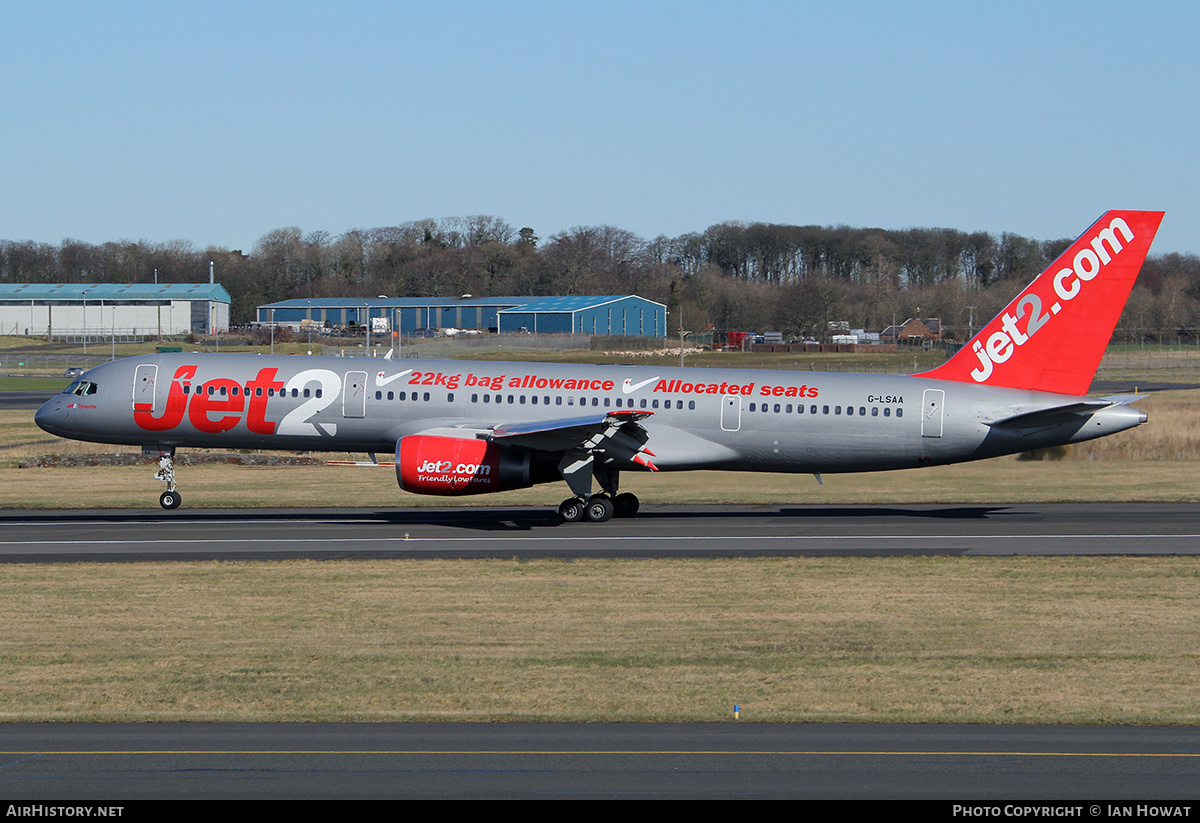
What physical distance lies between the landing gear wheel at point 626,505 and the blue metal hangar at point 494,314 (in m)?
80.1

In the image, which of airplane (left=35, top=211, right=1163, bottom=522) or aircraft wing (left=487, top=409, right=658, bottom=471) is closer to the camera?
aircraft wing (left=487, top=409, right=658, bottom=471)

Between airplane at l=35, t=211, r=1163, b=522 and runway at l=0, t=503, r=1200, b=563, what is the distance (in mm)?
1950

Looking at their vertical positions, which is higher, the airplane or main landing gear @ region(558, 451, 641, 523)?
the airplane

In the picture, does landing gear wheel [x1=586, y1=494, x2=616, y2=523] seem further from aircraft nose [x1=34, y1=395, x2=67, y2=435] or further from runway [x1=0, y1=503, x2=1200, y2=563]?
aircraft nose [x1=34, y1=395, x2=67, y2=435]

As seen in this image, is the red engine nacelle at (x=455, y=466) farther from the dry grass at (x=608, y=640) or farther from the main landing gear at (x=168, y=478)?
the main landing gear at (x=168, y=478)

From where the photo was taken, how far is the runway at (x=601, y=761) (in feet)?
36.5

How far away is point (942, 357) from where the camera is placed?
99.7 m

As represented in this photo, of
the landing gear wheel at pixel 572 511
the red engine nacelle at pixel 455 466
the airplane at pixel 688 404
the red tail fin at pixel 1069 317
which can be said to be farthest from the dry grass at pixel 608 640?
the red tail fin at pixel 1069 317

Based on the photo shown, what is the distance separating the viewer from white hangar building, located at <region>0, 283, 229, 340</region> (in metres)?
159

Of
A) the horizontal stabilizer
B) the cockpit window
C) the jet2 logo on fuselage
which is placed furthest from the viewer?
the cockpit window

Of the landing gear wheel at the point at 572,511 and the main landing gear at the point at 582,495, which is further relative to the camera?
the landing gear wheel at the point at 572,511

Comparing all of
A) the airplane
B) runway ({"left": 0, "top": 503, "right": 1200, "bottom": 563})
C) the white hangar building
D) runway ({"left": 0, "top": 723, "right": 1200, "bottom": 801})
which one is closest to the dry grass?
runway ({"left": 0, "top": 723, "right": 1200, "bottom": 801})

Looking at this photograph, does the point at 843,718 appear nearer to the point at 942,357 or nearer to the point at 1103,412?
the point at 1103,412
